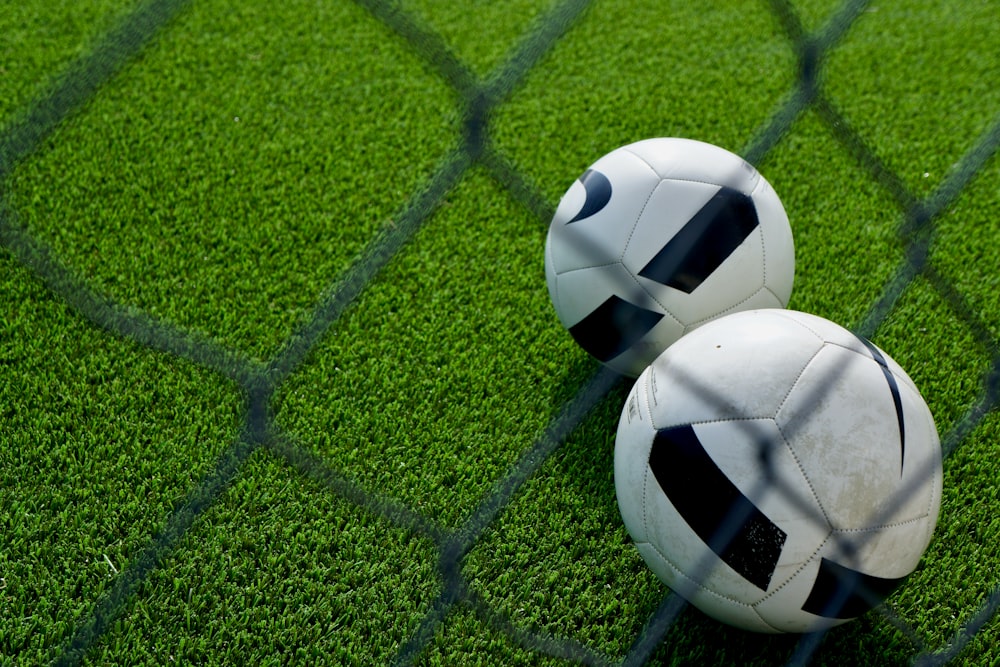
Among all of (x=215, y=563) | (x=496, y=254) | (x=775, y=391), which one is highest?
(x=775, y=391)

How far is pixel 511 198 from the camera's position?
305cm

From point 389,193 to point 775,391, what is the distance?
5.20 feet

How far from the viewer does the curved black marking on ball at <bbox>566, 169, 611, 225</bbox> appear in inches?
91.7

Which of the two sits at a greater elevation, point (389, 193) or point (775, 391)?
point (775, 391)

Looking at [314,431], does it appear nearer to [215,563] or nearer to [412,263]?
[215,563]

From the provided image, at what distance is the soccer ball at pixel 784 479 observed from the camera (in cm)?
174

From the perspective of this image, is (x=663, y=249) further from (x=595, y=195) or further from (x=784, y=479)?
(x=784, y=479)

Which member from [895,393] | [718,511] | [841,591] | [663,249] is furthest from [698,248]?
[841,591]

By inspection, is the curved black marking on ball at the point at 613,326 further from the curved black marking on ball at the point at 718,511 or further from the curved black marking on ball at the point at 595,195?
the curved black marking on ball at the point at 718,511

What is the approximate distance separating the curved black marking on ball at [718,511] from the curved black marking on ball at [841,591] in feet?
0.28

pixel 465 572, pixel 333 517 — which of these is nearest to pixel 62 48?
pixel 333 517

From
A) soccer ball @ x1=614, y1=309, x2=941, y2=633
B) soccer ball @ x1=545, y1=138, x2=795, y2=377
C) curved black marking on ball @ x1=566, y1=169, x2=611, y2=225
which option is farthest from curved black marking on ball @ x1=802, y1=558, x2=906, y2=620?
curved black marking on ball @ x1=566, y1=169, x2=611, y2=225

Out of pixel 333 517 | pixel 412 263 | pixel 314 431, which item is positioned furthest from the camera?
pixel 412 263

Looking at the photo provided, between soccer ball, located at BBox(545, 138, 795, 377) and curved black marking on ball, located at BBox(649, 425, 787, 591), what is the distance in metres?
0.50
